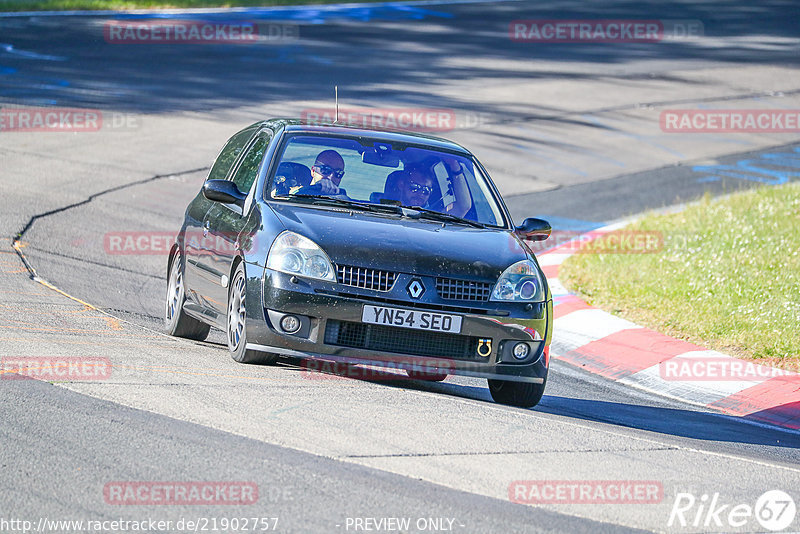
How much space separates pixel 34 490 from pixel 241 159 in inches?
168

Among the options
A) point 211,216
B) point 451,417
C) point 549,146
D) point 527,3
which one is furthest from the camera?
point 527,3

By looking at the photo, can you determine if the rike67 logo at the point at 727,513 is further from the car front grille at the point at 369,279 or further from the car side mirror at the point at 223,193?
the car side mirror at the point at 223,193

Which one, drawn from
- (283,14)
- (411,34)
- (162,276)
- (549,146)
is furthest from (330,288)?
(283,14)

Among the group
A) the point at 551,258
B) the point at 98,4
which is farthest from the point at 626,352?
the point at 98,4

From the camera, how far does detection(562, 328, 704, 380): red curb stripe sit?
970cm

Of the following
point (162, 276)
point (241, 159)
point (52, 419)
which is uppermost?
point (241, 159)

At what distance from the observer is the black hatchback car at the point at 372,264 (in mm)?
6969

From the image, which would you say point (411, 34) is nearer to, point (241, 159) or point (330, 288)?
point (241, 159)

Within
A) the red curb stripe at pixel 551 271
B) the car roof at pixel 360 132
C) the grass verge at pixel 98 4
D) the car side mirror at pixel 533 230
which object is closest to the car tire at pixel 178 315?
the car roof at pixel 360 132

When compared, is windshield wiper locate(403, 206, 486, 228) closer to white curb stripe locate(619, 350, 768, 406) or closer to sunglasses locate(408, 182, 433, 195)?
sunglasses locate(408, 182, 433, 195)

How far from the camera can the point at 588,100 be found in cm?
2414

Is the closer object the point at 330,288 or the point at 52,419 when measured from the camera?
the point at 52,419

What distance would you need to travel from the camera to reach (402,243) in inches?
282

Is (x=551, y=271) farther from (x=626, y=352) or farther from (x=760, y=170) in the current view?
(x=760, y=170)
